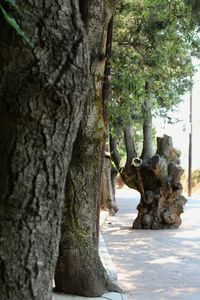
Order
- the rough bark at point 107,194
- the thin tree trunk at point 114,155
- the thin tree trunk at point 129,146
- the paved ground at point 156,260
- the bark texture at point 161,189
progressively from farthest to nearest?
the thin tree trunk at point 114,155
the rough bark at point 107,194
the thin tree trunk at point 129,146
the bark texture at point 161,189
the paved ground at point 156,260

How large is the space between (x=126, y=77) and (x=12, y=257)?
9.12 m

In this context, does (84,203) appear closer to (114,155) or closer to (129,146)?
(129,146)

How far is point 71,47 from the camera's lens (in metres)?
2.97

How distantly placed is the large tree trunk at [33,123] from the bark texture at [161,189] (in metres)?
13.8

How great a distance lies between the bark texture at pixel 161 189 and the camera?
16766 mm

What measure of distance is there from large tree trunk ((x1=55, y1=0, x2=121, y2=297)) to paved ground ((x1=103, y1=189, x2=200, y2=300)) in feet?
6.48

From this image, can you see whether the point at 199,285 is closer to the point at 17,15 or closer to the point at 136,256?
the point at 136,256

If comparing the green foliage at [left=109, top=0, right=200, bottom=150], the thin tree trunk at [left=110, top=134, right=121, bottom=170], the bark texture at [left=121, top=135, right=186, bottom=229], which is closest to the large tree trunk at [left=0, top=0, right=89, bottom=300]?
the green foliage at [left=109, top=0, right=200, bottom=150]

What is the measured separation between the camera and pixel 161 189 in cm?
Result: 1686

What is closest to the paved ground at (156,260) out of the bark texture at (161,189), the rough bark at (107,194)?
the bark texture at (161,189)

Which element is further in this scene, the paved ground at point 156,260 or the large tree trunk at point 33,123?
the paved ground at point 156,260

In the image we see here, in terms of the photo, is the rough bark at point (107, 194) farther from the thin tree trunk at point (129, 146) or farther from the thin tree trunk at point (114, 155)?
the thin tree trunk at point (129, 146)

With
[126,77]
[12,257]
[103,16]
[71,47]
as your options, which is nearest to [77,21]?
[71,47]

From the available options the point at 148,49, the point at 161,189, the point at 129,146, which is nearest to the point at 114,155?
the point at 129,146
